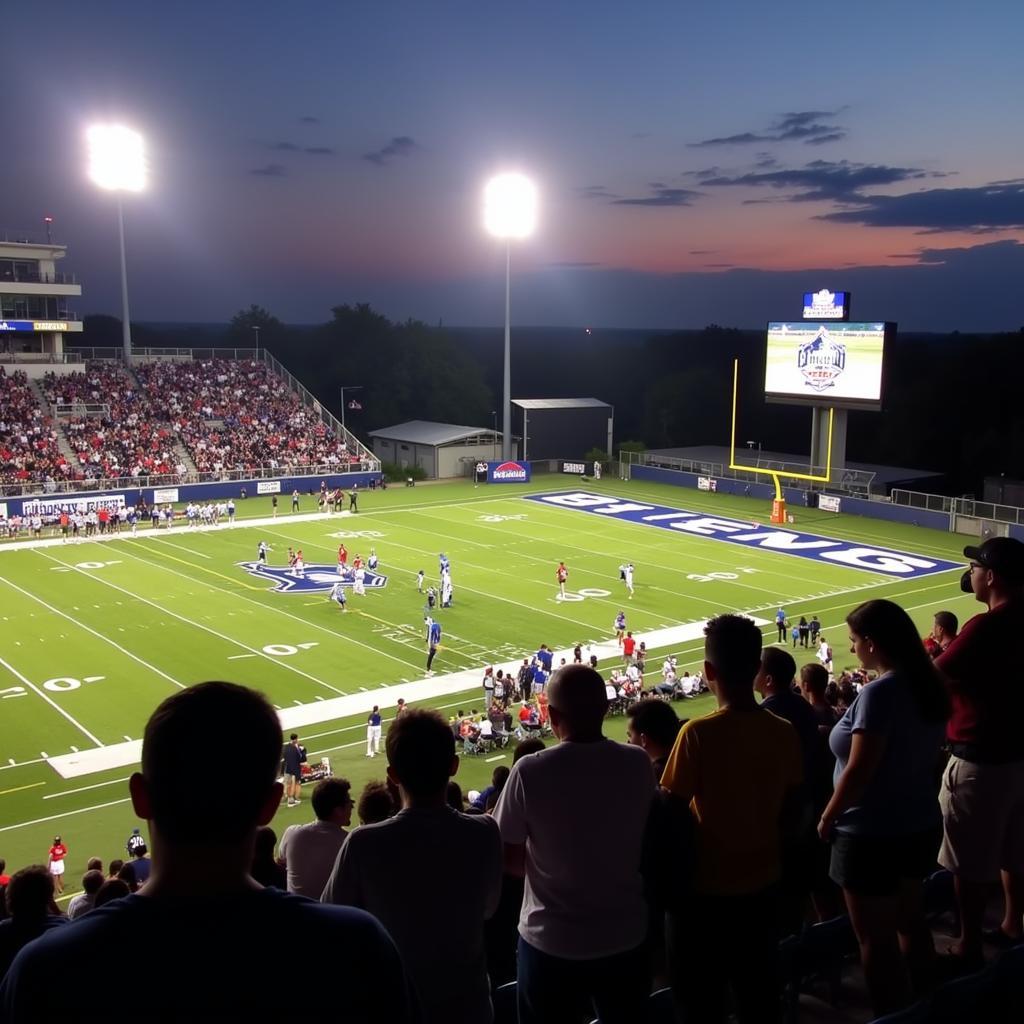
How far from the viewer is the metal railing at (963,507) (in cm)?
4112

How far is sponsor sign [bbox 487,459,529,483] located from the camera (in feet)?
189

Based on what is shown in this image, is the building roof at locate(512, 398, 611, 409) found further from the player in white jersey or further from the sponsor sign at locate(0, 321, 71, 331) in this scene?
the player in white jersey

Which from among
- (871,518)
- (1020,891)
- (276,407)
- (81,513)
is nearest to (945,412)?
(871,518)

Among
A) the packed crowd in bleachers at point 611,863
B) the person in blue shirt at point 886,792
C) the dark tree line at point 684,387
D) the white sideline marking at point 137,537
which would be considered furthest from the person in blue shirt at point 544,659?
the dark tree line at point 684,387

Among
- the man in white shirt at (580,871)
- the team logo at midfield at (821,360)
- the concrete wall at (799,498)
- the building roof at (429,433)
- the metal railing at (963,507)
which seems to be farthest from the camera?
the building roof at (429,433)

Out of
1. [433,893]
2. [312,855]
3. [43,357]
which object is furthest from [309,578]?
[43,357]

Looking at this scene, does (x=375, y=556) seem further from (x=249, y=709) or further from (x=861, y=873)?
(x=249, y=709)

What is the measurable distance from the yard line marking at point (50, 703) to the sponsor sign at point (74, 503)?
1891cm

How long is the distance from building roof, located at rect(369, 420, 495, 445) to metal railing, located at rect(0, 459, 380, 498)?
206 inches

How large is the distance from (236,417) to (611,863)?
56292 millimetres

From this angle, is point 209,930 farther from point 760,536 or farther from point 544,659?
point 760,536

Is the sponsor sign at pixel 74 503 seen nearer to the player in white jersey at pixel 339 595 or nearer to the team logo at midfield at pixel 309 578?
the team logo at midfield at pixel 309 578

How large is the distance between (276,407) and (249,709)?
5986 cm

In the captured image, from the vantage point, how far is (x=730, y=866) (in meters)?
4.04
